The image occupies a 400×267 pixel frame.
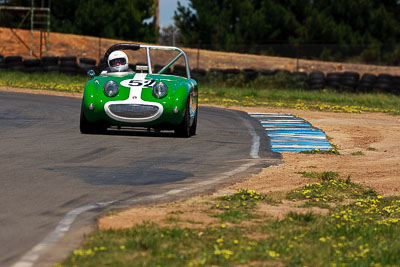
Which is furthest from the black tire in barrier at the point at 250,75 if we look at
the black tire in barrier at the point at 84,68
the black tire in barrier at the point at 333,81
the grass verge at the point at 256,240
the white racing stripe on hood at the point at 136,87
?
the grass verge at the point at 256,240

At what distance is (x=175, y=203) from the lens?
29.8ft

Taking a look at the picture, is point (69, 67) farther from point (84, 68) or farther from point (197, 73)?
point (197, 73)

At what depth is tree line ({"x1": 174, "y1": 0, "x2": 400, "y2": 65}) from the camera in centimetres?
4731

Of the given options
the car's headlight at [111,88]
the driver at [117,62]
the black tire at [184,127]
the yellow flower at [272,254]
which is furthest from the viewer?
the driver at [117,62]

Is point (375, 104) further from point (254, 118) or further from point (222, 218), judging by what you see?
point (222, 218)

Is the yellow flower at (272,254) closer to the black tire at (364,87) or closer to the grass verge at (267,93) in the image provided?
the grass verge at (267,93)

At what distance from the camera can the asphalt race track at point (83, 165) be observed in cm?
791

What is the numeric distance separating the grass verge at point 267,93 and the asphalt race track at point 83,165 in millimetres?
8391

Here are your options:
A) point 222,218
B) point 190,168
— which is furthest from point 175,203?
point 190,168

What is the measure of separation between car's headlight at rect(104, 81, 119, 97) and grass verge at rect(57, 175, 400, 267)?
2002 mm

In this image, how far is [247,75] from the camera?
36.4 m

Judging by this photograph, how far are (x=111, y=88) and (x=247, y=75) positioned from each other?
87.4 feet

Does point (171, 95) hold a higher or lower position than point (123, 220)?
higher

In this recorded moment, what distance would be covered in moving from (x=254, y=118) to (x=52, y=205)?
545 inches
